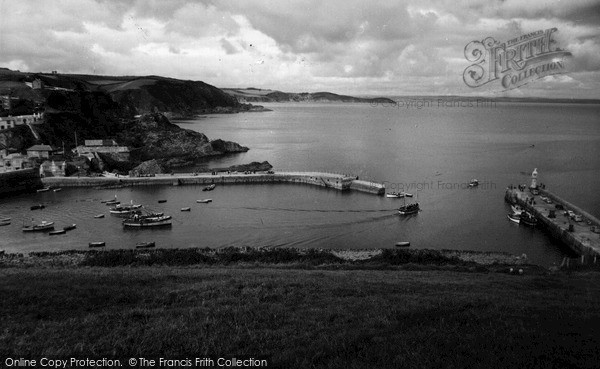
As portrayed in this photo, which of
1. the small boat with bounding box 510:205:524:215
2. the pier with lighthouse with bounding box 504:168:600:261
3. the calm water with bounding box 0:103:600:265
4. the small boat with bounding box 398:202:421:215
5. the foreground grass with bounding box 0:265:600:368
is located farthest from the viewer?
the small boat with bounding box 398:202:421:215

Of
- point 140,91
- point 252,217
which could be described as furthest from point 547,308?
point 140,91

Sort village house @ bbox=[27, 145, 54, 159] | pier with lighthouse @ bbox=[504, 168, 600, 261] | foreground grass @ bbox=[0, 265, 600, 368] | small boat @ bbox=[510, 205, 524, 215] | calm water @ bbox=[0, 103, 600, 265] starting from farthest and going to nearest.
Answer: village house @ bbox=[27, 145, 54, 159] < small boat @ bbox=[510, 205, 524, 215] < calm water @ bbox=[0, 103, 600, 265] < pier with lighthouse @ bbox=[504, 168, 600, 261] < foreground grass @ bbox=[0, 265, 600, 368]

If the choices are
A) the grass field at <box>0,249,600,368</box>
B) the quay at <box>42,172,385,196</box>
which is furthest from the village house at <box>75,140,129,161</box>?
→ the grass field at <box>0,249,600,368</box>

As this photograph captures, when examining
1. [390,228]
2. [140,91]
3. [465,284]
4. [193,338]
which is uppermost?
[140,91]

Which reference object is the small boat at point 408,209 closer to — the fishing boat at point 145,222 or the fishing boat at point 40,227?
the fishing boat at point 145,222

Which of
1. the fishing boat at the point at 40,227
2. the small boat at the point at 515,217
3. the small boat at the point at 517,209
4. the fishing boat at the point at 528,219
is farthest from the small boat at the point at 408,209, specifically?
the fishing boat at the point at 40,227

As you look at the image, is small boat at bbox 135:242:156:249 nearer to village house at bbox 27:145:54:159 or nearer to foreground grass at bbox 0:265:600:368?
foreground grass at bbox 0:265:600:368

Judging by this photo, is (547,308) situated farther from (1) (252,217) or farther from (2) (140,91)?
(2) (140,91)
